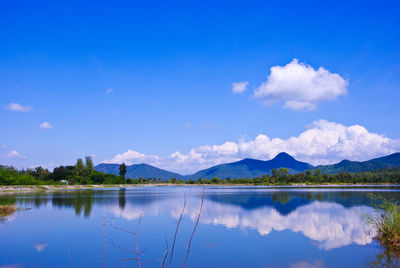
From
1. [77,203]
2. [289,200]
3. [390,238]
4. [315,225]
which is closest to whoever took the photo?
[390,238]

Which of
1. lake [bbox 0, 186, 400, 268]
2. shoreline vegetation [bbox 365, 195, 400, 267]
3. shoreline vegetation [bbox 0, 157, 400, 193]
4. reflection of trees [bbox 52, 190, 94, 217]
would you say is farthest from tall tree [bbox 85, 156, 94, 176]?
shoreline vegetation [bbox 365, 195, 400, 267]

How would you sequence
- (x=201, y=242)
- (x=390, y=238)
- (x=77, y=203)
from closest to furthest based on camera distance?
(x=390, y=238), (x=201, y=242), (x=77, y=203)

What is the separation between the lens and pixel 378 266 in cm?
1059

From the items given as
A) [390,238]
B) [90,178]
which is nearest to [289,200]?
[390,238]

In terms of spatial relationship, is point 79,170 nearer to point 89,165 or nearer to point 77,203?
point 89,165

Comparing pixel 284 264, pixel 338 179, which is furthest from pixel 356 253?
pixel 338 179

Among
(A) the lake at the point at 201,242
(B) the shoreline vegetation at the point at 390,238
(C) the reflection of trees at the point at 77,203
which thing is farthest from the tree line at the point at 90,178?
(B) the shoreline vegetation at the point at 390,238

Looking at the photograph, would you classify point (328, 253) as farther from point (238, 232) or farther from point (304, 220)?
point (304, 220)

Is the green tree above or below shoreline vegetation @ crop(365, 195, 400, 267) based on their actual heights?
above

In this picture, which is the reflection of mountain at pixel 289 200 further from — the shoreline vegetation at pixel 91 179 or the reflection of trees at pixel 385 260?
the shoreline vegetation at pixel 91 179

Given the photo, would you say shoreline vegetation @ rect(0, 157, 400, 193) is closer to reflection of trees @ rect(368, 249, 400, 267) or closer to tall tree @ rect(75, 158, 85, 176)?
tall tree @ rect(75, 158, 85, 176)

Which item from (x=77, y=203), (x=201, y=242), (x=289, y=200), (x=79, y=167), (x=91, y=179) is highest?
(x=79, y=167)

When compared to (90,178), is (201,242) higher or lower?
lower

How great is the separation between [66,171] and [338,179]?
330ft
